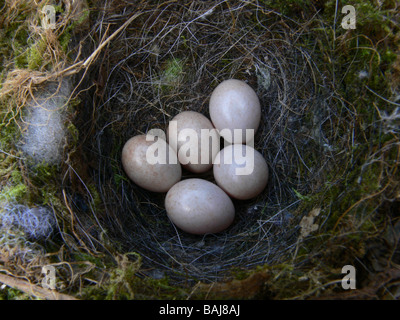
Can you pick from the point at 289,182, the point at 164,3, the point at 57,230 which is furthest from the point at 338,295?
the point at 164,3

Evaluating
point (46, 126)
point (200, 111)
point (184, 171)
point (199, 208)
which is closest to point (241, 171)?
point (199, 208)

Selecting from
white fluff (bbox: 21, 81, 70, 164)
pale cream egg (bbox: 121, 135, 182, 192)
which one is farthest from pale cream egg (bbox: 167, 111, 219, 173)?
white fluff (bbox: 21, 81, 70, 164)

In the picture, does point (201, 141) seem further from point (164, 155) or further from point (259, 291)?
point (259, 291)

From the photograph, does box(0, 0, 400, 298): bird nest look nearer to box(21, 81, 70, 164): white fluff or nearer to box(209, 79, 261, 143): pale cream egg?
box(21, 81, 70, 164): white fluff

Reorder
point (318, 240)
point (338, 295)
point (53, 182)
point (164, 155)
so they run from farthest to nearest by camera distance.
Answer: point (164, 155), point (53, 182), point (318, 240), point (338, 295)

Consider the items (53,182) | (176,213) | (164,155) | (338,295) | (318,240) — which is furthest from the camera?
(164,155)
